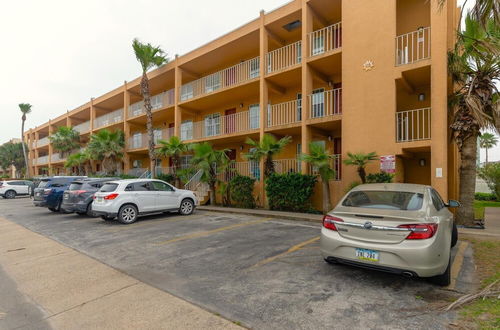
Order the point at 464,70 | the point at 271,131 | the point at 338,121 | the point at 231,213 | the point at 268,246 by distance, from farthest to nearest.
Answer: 1. the point at 271,131
2. the point at 231,213
3. the point at 338,121
4. the point at 464,70
5. the point at 268,246

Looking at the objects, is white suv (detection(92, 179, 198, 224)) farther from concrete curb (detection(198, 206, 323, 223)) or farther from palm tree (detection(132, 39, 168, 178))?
palm tree (detection(132, 39, 168, 178))

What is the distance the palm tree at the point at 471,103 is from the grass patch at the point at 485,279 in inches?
89.1

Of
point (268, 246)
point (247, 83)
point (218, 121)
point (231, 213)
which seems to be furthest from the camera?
point (218, 121)

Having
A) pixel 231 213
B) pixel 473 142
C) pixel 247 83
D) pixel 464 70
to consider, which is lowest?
pixel 231 213

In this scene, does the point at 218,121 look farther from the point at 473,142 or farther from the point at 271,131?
the point at 473,142

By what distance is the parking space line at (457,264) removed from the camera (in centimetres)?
386

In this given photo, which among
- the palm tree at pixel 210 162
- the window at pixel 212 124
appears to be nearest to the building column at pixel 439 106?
the palm tree at pixel 210 162

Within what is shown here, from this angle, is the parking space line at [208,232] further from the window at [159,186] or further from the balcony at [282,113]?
the balcony at [282,113]

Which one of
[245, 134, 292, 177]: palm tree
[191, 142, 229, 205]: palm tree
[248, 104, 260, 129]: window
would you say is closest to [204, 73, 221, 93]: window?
[248, 104, 260, 129]: window

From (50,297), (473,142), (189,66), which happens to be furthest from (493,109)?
(189,66)

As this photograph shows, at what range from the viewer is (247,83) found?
13453 millimetres

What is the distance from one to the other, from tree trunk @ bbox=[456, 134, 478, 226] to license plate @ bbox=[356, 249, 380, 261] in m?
6.92

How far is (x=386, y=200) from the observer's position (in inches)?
167

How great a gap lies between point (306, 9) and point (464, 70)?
21.8 ft
